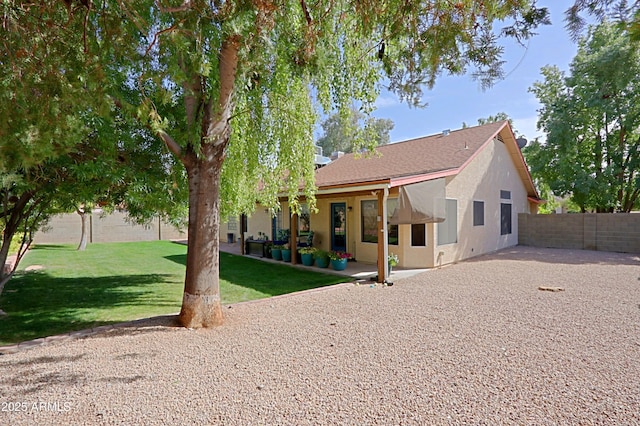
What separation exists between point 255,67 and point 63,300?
23.5 ft

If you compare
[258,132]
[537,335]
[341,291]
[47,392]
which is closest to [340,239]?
[341,291]

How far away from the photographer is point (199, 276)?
5672 mm

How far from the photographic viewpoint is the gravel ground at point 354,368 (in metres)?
3.23

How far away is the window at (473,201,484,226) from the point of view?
13.4 metres

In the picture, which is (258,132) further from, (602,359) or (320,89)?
(602,359)

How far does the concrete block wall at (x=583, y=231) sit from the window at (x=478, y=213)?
466 cm

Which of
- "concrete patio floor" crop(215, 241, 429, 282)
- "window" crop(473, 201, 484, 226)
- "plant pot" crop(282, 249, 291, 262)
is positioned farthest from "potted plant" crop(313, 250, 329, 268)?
"window" crop(473, 201, 484, 226)

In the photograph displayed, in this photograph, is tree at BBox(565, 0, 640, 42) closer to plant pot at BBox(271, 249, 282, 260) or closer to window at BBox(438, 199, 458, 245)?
window at BBox(438, 199, 458, 245)

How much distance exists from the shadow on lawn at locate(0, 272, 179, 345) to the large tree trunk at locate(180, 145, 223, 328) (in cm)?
179

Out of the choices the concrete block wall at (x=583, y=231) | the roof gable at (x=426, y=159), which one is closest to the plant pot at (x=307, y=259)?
the roof gable at (x=426, y=159)

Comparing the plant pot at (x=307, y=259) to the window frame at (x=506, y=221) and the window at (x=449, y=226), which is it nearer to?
the window at (x=449, y=226)

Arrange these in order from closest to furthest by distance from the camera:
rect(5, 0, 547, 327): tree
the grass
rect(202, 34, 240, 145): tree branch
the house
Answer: rect(5, 0, 547, 327): tree, rect(202, 34, 240, 145): tree branch, the grass, the house

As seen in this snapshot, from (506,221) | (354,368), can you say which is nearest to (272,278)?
(354,368)

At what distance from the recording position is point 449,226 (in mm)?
11883
